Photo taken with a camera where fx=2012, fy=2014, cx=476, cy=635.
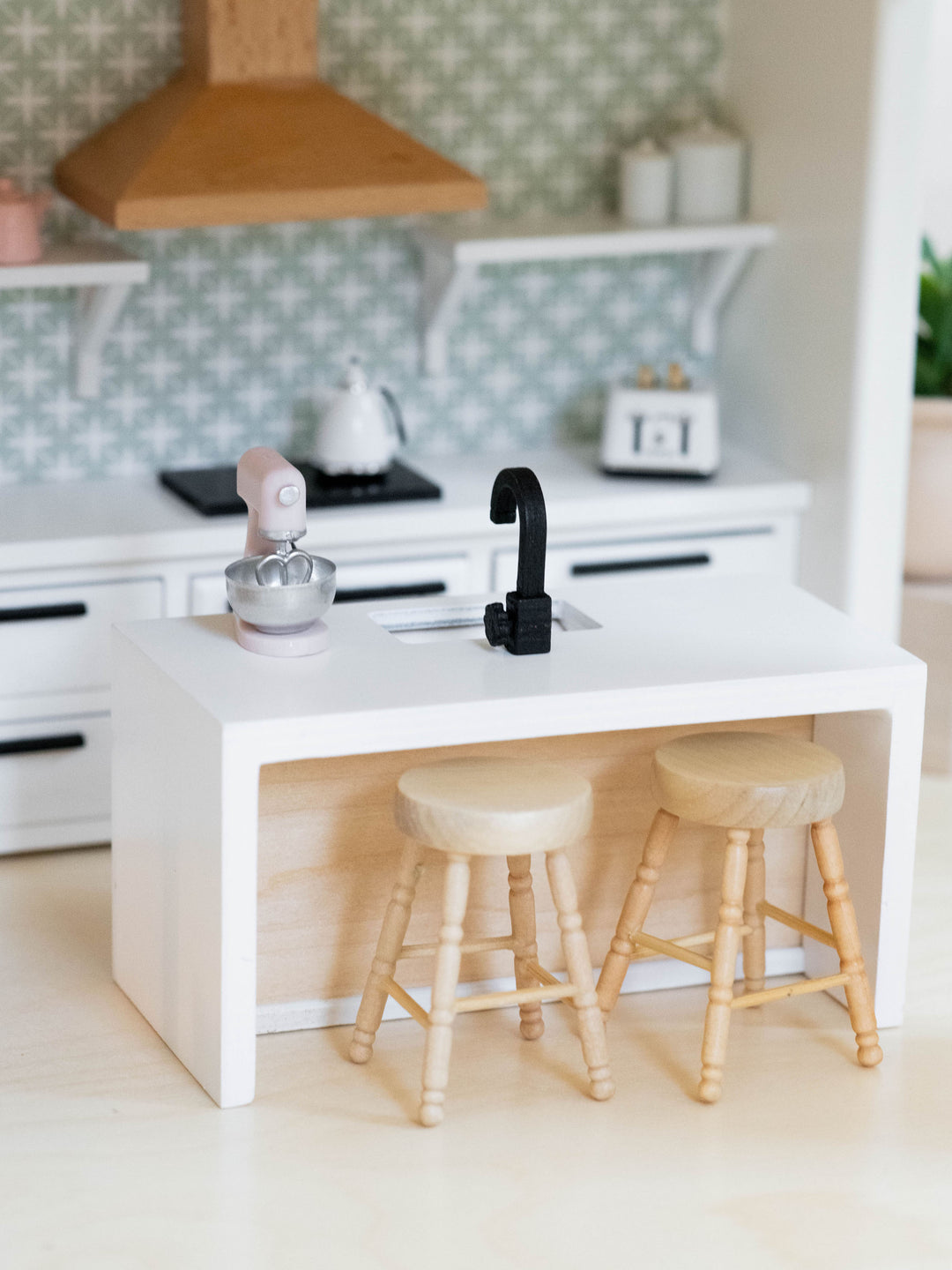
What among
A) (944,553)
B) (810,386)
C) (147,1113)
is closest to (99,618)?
(147,1113)

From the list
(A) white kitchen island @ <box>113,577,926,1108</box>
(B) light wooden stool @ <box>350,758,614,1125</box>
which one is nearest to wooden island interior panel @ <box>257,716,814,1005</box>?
(A) white kitchen island @ <box>113,577,926,1108</box>

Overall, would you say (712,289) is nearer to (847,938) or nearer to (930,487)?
(930,487)

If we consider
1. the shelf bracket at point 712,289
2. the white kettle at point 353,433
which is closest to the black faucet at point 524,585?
the white kettle at point 353,433

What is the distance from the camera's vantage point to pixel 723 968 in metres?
3.13

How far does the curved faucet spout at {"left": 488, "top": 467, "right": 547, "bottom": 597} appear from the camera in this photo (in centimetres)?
315

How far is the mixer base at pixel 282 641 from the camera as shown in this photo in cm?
318

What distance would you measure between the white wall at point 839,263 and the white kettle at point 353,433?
3.11 feet

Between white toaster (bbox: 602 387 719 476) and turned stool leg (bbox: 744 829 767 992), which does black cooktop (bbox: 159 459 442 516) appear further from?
turned stool leg (bbox: 744 829 767 992)

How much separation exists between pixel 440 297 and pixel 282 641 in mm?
1637

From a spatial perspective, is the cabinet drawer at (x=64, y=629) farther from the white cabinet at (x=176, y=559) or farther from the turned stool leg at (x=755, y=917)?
the turned stool leg at (x=755, y=917)

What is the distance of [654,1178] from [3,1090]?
1.01 metres

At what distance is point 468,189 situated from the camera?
411 centimetres

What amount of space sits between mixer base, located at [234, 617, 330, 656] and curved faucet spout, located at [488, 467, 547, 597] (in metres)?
0.33

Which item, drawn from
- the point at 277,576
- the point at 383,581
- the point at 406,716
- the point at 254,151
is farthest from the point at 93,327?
the point at 406,716
